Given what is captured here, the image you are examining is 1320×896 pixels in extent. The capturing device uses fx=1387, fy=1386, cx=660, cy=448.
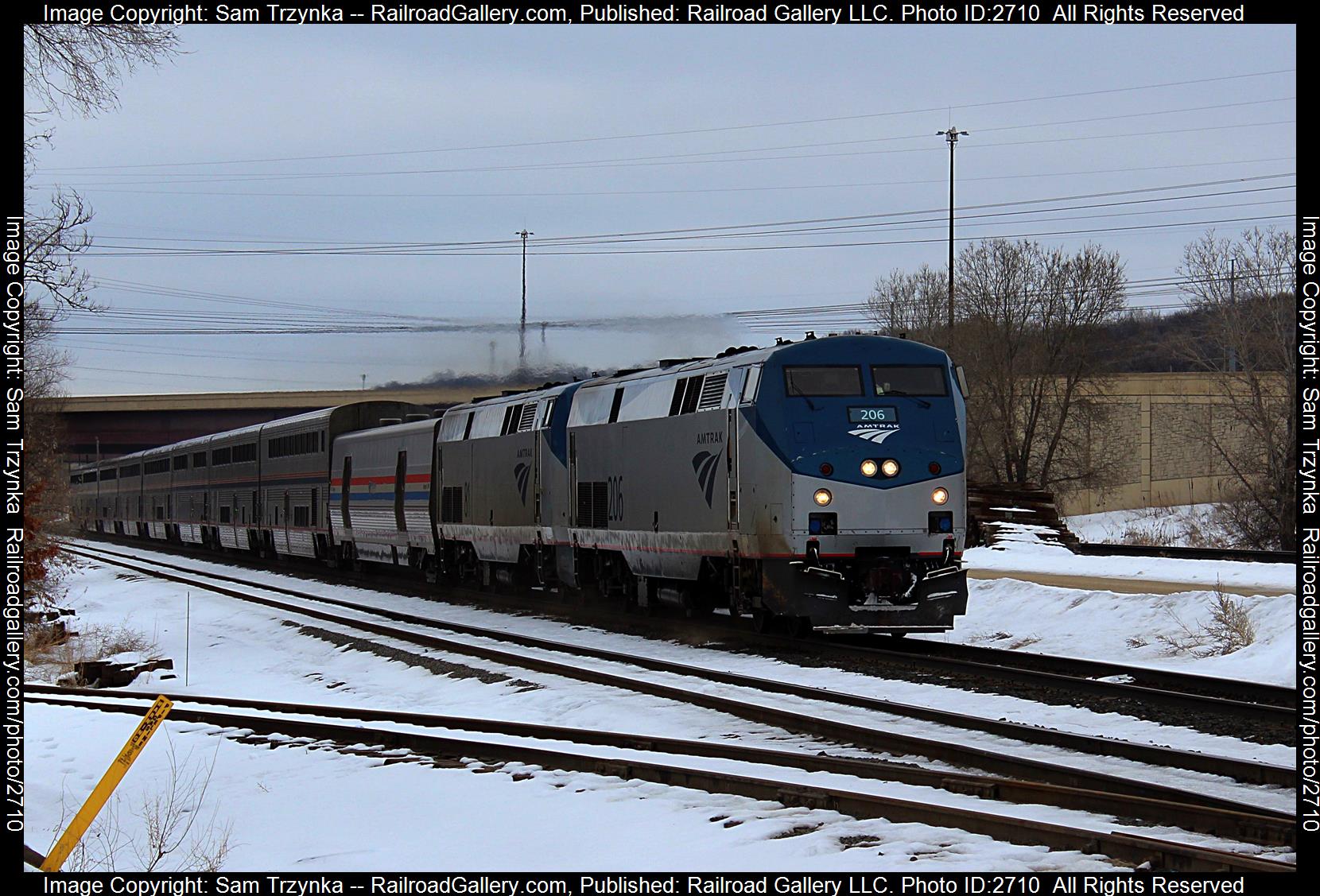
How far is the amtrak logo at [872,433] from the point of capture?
56.1ft

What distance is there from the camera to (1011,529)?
113 feet

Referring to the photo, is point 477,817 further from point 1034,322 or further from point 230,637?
point 1034,322

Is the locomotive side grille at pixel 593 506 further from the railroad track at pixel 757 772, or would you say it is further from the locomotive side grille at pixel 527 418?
the railroad track at pixel 757 772

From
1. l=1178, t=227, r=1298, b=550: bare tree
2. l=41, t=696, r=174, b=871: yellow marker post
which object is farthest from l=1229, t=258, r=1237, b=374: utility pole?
l=41, t=696, r=174, b=871: yellow marker post

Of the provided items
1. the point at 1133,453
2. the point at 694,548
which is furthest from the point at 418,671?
the point at 1133,453

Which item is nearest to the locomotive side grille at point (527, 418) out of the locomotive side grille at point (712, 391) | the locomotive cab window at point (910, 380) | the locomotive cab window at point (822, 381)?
the locomotive side grille at point (712, 391)

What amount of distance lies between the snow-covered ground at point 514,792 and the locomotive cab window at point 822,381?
11.1ft

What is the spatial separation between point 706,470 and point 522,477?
7.31 metres

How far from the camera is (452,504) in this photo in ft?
96.4

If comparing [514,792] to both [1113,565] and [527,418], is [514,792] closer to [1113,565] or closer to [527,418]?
[527,418]

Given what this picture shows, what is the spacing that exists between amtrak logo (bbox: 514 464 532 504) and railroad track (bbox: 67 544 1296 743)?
18.7ft

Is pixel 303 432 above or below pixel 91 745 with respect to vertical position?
above

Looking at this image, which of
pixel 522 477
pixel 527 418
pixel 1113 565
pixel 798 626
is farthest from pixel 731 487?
pixel 1113 565
